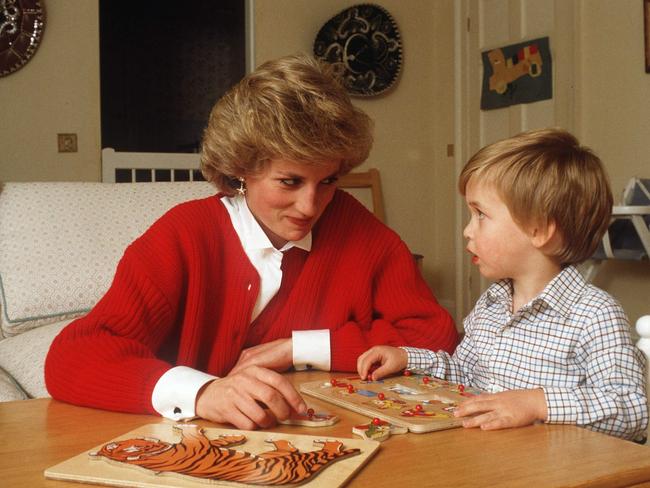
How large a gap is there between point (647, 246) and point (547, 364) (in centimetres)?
273

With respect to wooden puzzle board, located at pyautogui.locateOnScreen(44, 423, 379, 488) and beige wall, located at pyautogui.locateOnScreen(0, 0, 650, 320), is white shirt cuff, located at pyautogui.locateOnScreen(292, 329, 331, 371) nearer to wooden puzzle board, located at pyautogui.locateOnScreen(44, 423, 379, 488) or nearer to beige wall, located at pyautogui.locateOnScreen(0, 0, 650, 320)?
wooden puzzle board, located at pyautogui.locateOnScreen(44, 423, 379, 488)

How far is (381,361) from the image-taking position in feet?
3.89

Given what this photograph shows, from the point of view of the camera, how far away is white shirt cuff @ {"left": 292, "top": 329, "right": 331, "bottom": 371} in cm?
127

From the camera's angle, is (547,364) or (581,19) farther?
(581,19)

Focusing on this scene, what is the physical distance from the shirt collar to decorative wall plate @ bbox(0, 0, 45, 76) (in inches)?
134

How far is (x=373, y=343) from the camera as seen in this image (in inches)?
52.1

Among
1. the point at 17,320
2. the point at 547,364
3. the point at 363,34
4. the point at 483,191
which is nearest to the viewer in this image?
the point at 547,364

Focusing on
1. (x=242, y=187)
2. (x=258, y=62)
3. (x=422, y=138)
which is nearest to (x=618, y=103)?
(x=422, y=138)

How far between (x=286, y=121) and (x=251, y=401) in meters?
0.49

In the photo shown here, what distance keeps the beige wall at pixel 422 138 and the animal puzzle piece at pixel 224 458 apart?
16.0 ft

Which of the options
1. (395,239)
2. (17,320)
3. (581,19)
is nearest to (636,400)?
(395,239)

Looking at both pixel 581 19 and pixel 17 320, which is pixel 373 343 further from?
pixel 581 19

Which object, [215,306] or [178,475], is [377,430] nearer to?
[178,475]

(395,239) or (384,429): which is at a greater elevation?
(395,239)
